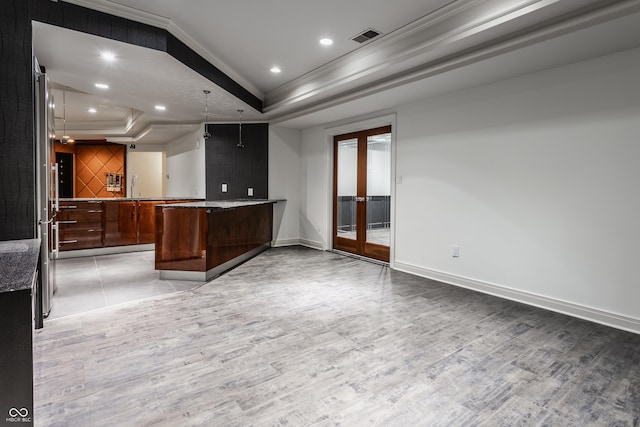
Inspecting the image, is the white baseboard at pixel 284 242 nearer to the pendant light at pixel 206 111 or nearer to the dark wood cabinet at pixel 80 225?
the pendant light at pixel 206 111

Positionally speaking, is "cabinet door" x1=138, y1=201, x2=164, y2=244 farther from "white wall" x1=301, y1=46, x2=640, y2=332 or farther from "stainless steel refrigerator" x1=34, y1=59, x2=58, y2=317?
"white wall" x1=301, y1=46, x2=640, y2=332

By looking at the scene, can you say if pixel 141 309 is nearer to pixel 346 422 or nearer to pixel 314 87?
pixel 346 422

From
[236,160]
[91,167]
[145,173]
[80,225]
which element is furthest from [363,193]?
[91,167]

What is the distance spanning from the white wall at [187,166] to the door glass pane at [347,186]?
8.77 feet

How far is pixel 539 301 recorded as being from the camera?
11.6 ft

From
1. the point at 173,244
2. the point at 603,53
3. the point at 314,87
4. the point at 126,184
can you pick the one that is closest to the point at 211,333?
the point at 173,244

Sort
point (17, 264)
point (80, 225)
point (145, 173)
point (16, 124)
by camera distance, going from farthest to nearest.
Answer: point (145, 173)
point (80, 225)
point (16, 124)
point (17, 264)

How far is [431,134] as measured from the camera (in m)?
4.58

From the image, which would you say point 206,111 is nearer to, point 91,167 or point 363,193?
point 363,193

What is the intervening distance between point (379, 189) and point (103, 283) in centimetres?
405

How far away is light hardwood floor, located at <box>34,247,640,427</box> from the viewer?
1.81 metres

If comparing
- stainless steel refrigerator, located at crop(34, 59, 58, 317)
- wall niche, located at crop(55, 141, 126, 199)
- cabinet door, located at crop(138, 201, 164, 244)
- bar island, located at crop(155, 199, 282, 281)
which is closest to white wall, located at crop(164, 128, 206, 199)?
cabinet door, located at crop(138, 201, 164, 244)

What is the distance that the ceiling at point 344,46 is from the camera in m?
2.74

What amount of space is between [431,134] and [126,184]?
9.55 m
